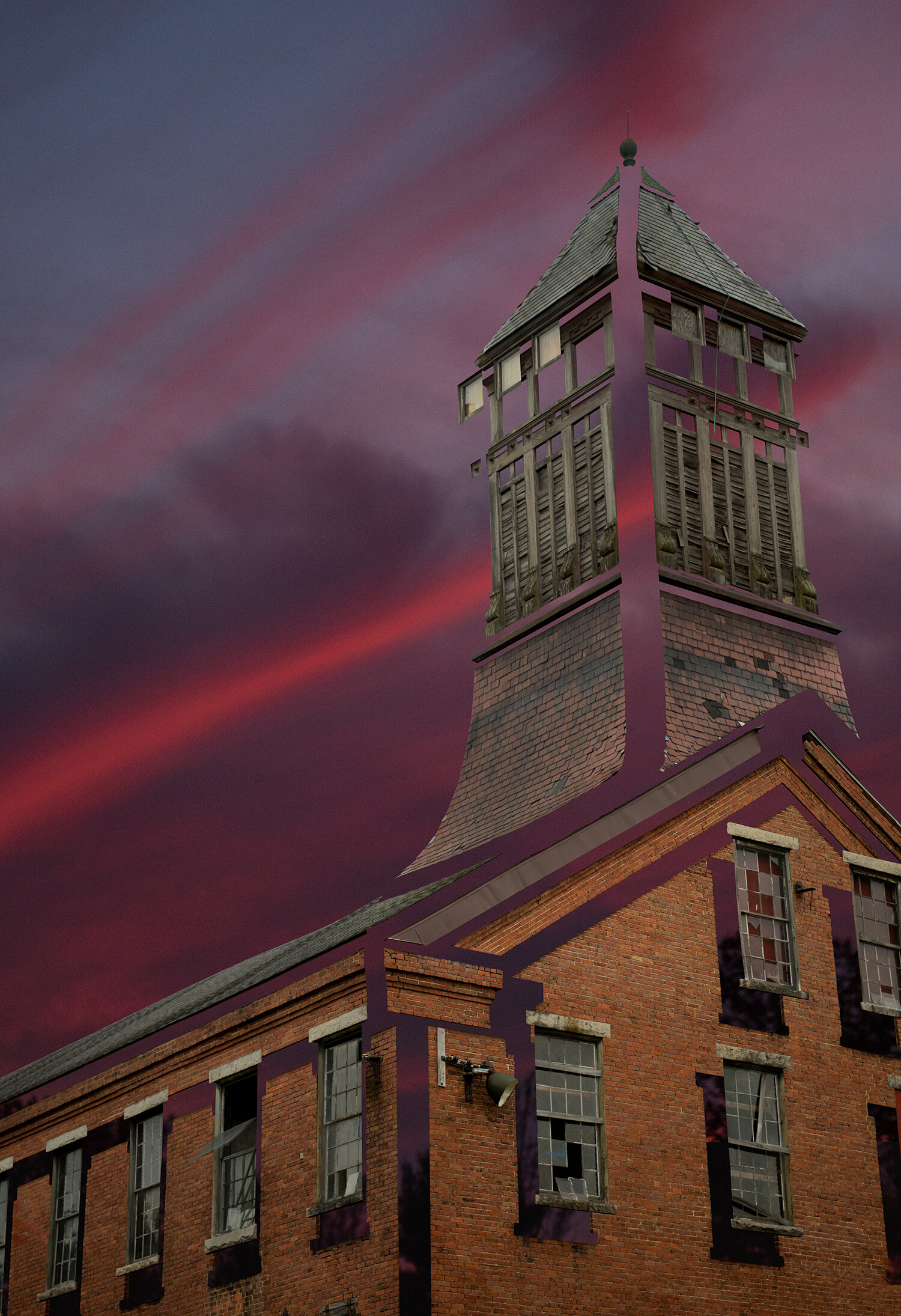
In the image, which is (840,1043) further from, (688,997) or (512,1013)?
(512,1013)

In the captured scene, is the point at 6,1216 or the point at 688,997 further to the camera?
the point at 6,1216

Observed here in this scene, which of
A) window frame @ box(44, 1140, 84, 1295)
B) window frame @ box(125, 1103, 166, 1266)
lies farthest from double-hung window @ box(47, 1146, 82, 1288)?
window frame @ box(125, 1103, 166, 1266)

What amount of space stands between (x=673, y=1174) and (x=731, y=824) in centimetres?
524

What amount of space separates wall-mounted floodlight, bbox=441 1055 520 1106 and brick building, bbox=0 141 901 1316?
0.05m

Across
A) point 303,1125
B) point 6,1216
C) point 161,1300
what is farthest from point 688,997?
point 6,1216

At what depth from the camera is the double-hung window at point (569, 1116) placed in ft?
69.4

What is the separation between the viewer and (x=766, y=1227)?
22234 mm

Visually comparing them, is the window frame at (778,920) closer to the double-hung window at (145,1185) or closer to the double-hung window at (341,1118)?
the double-hung window at (341,1118)

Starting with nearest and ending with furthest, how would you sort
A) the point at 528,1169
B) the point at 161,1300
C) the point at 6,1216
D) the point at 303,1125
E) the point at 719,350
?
1. the point at 528,1169
2. the point at 303,1125
3. the point at 161,1300
4. the point at 6,1216
5. the point at 719,350

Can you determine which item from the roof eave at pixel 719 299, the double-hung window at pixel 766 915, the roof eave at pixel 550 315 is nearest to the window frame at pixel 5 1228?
the double-hung window at pixel 766 915

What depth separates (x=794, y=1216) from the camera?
2262 centimetres

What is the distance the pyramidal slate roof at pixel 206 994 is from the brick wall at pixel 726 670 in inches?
183

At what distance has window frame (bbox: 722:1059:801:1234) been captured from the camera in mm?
22266

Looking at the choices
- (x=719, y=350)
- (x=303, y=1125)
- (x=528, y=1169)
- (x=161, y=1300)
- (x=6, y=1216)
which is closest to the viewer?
(x=528, y=1169)
